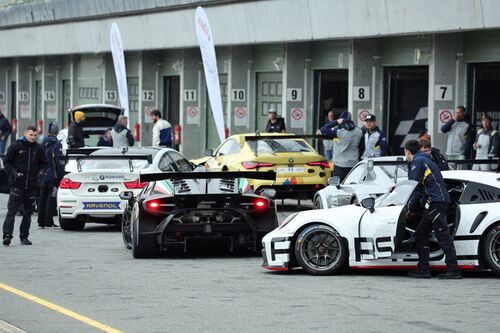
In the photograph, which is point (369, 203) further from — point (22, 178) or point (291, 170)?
point (291, 170)

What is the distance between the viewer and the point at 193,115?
40156 mm

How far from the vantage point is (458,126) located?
26.2m

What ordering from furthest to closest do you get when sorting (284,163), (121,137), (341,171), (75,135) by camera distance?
(121,137) < (75,135) < (284,163) < (341,171)

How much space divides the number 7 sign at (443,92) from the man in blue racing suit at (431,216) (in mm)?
14388

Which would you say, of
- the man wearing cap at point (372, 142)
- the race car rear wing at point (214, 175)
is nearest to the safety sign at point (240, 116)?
the man wearing cap at point (372, 142)

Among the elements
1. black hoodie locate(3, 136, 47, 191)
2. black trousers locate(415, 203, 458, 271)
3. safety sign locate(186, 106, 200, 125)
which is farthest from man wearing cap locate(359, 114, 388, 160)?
safety sign locate(186, 106, 200, 125)

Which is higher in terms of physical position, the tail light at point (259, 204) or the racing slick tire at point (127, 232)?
the tail light at point (259, 204)

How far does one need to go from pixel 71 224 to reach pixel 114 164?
1192 millimetres


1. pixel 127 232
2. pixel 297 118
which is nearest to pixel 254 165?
pixel 127 232

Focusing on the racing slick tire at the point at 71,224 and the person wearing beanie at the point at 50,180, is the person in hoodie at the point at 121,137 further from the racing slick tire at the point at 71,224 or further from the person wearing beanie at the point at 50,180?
the racing slick tire at the point at 71,224

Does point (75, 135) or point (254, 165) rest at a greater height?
point (75, 135)

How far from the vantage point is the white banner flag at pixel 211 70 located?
1149 inches

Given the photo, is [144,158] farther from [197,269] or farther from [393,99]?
Result: [393,99]

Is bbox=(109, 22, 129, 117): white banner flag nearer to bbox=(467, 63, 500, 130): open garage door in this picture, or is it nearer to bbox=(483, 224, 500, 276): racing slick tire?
bbox=(467, 63, 500, 130): open garage door
